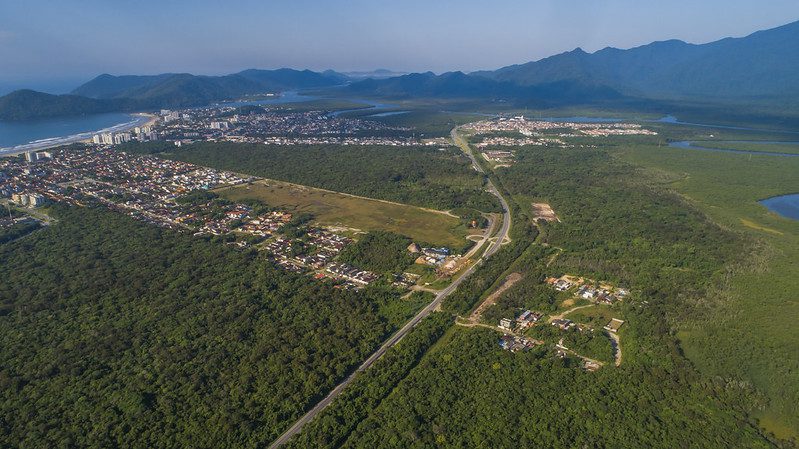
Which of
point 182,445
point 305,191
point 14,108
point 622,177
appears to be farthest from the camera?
point 14,108

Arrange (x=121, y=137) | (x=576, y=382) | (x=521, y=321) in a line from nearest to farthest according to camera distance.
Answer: (x=576, y=382)
(x=521, y=321)
(x=121, y=137)

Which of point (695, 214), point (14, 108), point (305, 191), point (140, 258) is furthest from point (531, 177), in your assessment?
point (14, 108)

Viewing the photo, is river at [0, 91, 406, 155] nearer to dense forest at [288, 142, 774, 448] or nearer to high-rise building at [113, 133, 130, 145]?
high-rise building at [113, 133, 130, 145]

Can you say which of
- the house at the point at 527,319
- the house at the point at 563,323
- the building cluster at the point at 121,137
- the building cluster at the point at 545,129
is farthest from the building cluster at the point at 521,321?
the building cluster at the point at 121,137

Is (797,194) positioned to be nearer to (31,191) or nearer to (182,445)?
(182,445)

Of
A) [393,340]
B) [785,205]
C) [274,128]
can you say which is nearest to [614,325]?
[393,340]

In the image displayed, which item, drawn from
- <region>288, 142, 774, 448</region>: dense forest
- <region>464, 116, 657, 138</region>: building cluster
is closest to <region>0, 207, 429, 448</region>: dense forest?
<region>288, 142, 774, 448</region>: dense forest

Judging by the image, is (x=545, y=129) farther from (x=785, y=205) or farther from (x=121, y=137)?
(x=121, y=137)

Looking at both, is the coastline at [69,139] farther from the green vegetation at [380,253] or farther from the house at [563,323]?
the house at [563,323]
